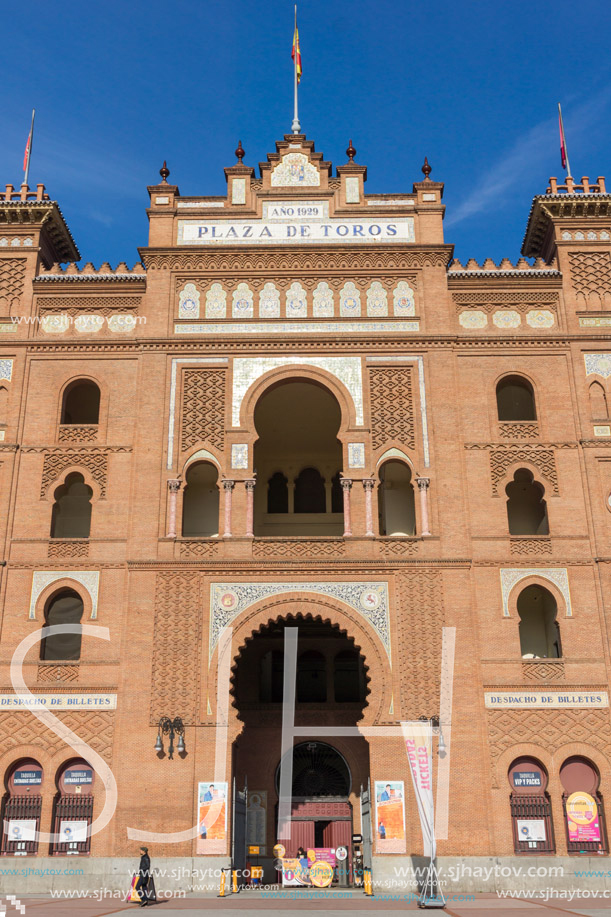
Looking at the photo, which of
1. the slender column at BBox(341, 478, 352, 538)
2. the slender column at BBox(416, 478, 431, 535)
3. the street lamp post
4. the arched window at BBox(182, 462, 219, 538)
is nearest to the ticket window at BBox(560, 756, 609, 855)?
the slender column at BBox(416, 478, 431, 535)

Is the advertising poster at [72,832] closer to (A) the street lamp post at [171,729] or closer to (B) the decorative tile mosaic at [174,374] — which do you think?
(A) the street lamp post at [171,729]

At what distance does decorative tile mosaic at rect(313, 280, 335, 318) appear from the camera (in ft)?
88.8

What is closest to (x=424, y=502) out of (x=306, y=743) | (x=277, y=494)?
(x=277, y=494)

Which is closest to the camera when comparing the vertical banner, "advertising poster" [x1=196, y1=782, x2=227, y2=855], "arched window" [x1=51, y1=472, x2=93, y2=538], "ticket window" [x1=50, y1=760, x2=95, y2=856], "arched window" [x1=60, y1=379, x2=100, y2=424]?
the vertical banner

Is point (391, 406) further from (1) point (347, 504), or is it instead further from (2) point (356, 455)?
(1) point (347, 504)

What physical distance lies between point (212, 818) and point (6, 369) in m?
13.3

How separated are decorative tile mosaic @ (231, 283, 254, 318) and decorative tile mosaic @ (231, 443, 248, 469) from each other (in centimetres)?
393

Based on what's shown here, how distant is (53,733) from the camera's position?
76.1 ft

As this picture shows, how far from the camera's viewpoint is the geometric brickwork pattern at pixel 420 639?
2319cm

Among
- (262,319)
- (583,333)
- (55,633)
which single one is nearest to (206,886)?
(55,633)

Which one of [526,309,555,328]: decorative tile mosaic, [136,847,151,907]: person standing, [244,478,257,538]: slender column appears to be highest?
[526,309,555,328]: decorative tile mosaic

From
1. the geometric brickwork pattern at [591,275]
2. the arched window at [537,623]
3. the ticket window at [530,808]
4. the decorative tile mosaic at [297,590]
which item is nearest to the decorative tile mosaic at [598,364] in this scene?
the geometric brickwork pattern at [591,275]

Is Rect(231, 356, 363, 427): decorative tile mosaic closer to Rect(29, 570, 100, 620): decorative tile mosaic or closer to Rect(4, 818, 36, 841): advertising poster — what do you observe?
Rect(29, 570, 100, 620): decorative tile mosaic

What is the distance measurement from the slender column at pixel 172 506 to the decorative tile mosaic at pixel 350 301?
22.2 ft
